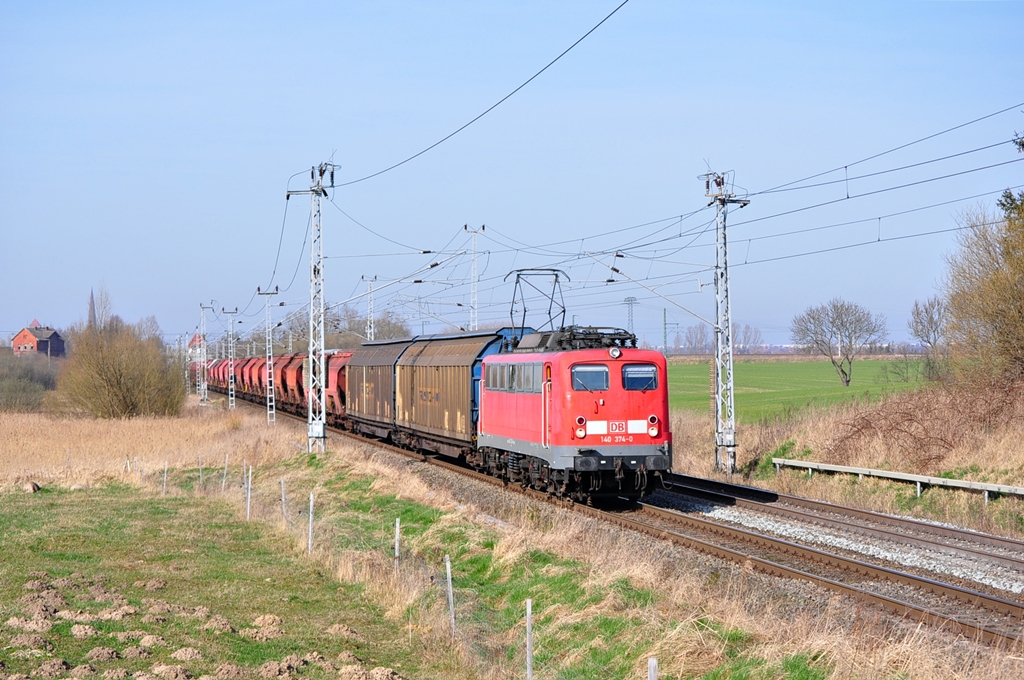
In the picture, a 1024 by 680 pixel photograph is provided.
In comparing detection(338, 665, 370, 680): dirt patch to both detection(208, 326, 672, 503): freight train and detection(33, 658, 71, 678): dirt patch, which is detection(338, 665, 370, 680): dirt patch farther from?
detection(208, 326, 672, 503): freight train

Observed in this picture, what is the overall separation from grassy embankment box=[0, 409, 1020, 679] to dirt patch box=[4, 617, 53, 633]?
0.55ft

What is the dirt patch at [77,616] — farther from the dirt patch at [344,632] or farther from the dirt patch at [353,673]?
the dirt patch at [353,673]

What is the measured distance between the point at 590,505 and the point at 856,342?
56.6 meters

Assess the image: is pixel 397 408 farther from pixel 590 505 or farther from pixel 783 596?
pixel 783 596

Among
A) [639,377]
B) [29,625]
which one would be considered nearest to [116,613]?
[29,625]

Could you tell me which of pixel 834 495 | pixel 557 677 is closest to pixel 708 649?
pixel 557 677

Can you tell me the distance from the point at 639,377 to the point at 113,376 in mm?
40697

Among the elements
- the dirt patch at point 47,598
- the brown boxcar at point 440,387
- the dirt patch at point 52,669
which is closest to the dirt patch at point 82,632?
the dirt patch at point 52,669

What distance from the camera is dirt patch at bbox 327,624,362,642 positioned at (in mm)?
11141

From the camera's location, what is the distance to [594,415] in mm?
19109

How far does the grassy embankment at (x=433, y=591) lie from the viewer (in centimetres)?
908

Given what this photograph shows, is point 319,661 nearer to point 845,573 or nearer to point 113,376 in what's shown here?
point 845,573

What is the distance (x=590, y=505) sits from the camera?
66.1 ft

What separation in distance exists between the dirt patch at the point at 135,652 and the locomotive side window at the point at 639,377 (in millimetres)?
11343
